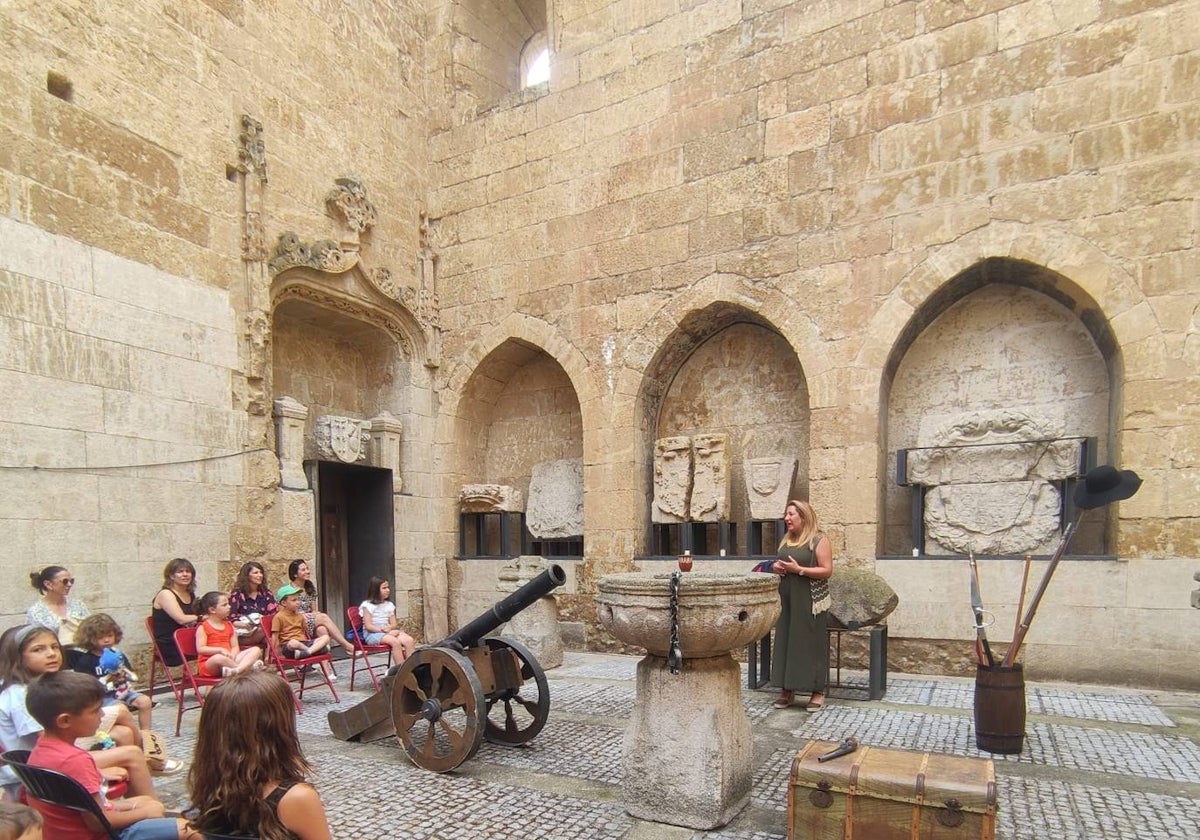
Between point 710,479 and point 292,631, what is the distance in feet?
14.1

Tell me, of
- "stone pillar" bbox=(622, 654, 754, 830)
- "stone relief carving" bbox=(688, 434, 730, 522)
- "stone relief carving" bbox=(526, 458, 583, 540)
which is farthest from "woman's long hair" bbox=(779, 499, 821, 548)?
"stone relief carving" bbox=(526, 458, 583, 540)

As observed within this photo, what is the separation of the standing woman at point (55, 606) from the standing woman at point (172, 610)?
60 cm

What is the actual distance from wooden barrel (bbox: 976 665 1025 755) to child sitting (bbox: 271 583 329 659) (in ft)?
15.3

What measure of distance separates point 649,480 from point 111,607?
5.29m

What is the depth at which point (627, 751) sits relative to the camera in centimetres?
341

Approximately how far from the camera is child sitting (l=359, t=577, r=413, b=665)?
6.21m

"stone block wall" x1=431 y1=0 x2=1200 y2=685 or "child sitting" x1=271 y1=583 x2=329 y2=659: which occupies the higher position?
"stone block wall" x1=431 y1=0 x2=1200 y2=685

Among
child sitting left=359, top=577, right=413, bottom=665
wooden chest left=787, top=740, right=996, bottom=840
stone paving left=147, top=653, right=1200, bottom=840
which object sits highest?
wooden chest left=787, top=740, right=996, bottom=840

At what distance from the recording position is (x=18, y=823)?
1.59 metres

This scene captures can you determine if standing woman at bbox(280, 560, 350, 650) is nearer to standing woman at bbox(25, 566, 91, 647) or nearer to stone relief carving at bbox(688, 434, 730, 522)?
standing woman at bbox(25, 566, 91, 647)

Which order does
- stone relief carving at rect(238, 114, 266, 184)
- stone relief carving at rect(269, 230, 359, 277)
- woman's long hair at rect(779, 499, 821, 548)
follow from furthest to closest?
stone relief carving at rect(269, 230, 359, 277), stone relief carving at rect(238, 114, 266, 184), woman's long hair at rect(779, 499, 821, 548)

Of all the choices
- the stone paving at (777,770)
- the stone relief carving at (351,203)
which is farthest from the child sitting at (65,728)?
the stone relief carving at (351,203)

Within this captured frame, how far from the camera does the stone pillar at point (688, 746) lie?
3191mm

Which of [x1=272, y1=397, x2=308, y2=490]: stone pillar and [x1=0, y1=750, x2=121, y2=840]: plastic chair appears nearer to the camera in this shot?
[x1=0, y1=750, x2=121, y2=840]: plastic chair
